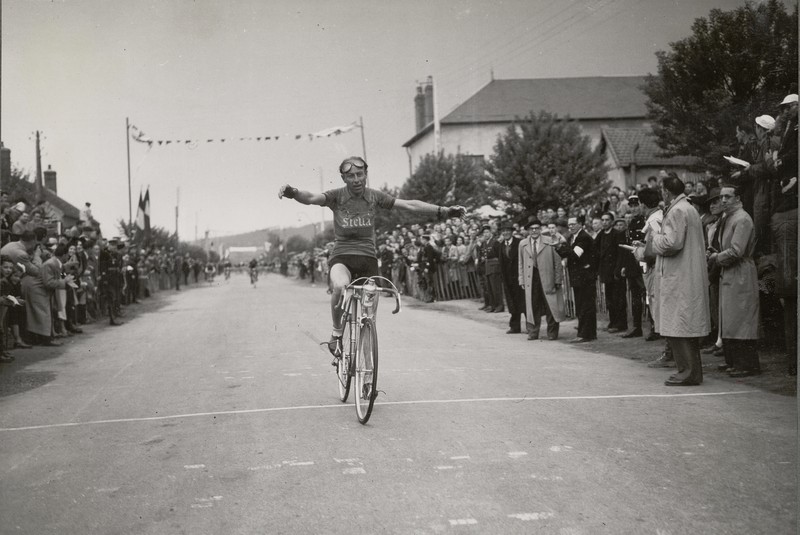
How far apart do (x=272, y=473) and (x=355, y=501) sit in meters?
0.85

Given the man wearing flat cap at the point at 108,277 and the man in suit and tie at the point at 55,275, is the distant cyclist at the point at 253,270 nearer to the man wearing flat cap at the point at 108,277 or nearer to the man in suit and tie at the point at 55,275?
the man wearing flat cap at the point at 108,277

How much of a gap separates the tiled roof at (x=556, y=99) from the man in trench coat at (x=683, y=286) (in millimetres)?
62884

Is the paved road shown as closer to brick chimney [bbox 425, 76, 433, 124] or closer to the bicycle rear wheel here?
the bicycle rear wheel

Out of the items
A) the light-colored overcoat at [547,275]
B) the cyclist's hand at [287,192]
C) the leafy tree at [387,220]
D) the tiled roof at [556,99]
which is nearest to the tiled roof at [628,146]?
the leafy tree at [387,220]

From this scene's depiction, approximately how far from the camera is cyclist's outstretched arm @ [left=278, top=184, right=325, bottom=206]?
24.6 ft

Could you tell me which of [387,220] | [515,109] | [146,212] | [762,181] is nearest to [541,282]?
[762,181]

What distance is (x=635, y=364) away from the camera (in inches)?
412

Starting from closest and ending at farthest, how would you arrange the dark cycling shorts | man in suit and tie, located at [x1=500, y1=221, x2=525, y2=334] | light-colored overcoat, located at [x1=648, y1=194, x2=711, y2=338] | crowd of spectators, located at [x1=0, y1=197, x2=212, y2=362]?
the dark cycling shorts
light-colored overcoat, located at [x1=648, y1=194, x2=711, y2=338]
crowd of spectators, located at [x1=0, y1=197, x2=212, y2=362]
man in suit and tie, located at [x1=500, y1=221, x2=525, y2=334]

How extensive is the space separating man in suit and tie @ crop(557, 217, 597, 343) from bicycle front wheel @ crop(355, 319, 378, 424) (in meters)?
6.77

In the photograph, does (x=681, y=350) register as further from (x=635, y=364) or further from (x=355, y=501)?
(x=355, y=501)

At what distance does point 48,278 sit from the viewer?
Answer: 14953 mm

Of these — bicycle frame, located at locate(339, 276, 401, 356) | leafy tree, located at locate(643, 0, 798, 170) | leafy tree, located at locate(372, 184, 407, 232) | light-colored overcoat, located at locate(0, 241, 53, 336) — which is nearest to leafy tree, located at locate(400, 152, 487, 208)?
leafy tree, located at locate(372, 184, 407, 232)

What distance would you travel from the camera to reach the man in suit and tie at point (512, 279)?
15383mm

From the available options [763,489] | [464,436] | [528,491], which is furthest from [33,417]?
[763,489]
